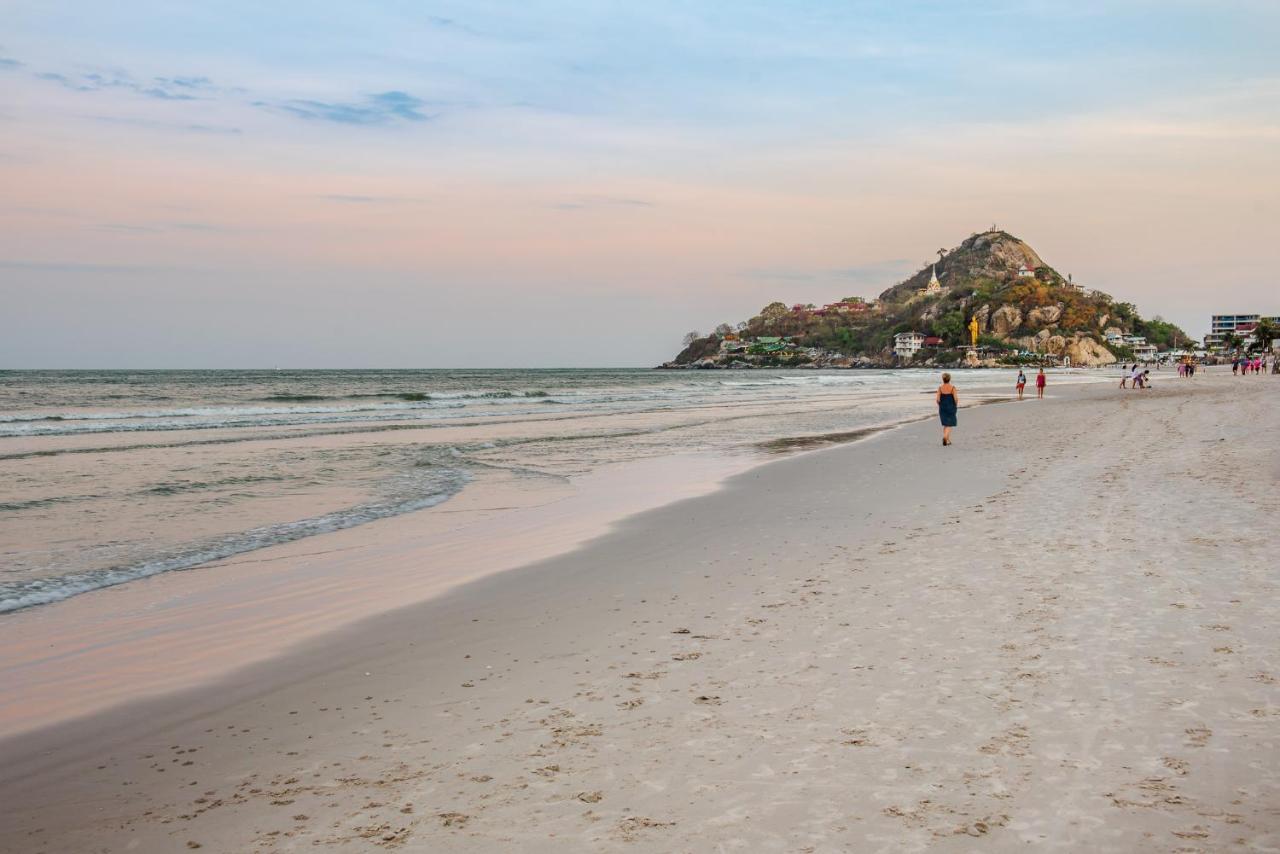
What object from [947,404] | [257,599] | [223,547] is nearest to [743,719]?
[257,599]

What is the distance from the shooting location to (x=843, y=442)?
77.5 feet

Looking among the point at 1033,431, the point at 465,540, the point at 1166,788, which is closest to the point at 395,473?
the point at 465,540

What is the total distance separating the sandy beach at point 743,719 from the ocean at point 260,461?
14.7ft

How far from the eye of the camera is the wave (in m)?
8.46

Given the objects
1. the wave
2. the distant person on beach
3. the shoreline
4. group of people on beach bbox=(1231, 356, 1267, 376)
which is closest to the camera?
the shoreline

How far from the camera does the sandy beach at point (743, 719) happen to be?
367cm

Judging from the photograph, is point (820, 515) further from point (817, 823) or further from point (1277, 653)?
point (817, 823)

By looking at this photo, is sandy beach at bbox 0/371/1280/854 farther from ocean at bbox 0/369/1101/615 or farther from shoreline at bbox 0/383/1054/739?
ocean at bbox 0/369/1101/615

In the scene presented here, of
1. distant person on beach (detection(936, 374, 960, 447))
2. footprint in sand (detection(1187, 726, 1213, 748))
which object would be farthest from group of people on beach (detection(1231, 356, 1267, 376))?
footprint in sand (detection(1187, 726, 1213, 748))

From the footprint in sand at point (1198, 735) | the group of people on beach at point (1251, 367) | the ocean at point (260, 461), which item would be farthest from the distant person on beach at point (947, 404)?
the group of people on beach at point (1251, 367)

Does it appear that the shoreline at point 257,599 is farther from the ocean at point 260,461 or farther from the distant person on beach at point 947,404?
the distant person on beach at point 947,404

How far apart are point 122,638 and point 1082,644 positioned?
7375 mm

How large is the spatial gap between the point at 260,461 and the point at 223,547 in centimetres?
1023

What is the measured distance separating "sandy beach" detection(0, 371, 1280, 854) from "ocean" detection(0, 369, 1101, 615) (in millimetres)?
4479
